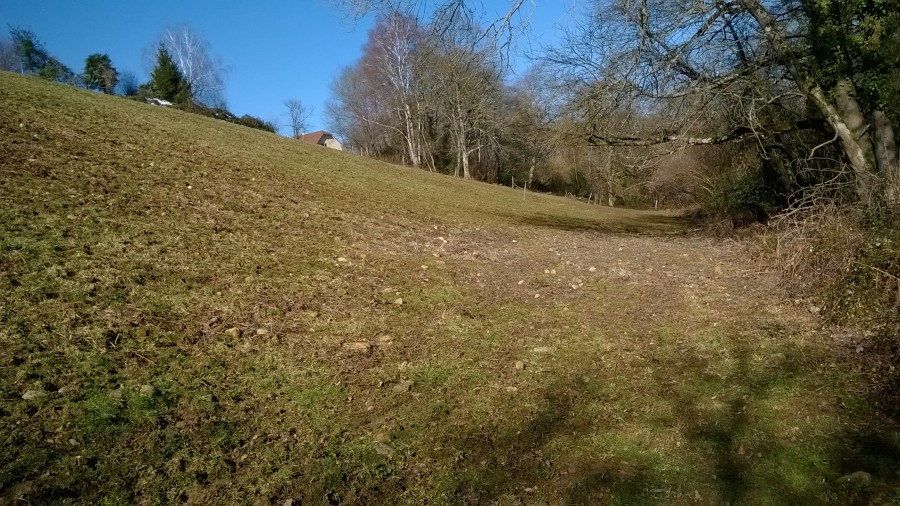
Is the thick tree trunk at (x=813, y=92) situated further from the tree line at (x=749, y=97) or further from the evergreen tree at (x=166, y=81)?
the evergreen tree at (x=166, y=81)

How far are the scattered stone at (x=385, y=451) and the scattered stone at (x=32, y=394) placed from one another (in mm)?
1967

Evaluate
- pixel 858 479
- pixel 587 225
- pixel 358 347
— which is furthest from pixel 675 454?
pixel 587 225

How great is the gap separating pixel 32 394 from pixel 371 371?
2.06 m

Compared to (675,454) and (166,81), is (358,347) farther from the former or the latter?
(166,81)

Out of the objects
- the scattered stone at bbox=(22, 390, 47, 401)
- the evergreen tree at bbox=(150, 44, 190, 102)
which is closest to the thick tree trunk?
the scattered stone at bbox=(22, 390, 47, 401)

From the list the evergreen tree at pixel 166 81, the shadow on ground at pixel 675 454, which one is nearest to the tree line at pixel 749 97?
the shadow on ground at pixel 675 454

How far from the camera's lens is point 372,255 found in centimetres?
696

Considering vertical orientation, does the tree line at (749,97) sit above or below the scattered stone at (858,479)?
above

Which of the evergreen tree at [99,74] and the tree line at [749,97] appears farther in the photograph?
the evergreen tree at [99,74]

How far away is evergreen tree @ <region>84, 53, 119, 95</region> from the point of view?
3775cm

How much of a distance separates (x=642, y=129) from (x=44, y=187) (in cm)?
931

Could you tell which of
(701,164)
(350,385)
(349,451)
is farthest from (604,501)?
(701,164)

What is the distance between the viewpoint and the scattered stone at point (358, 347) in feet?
13.9

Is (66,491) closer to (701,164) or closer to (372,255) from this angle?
(372,255)
